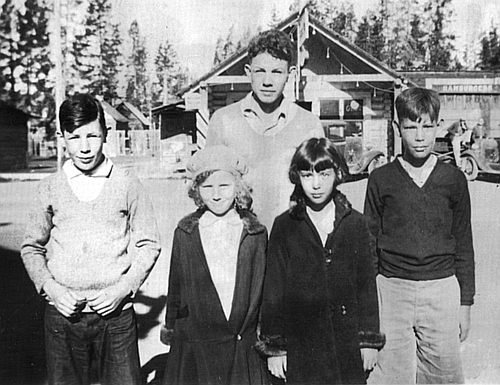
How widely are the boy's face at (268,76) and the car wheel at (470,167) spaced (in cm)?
91

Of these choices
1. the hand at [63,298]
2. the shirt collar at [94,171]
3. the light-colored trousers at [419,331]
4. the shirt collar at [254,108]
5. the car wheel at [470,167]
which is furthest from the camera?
the car wheel at [470,167]

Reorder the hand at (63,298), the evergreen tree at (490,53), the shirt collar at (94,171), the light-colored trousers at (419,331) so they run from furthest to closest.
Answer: the evergreen tree at (490,53)
the light-colored trousers at (419,331)
the shirt collar at (94,171)
the hand at (63,298)

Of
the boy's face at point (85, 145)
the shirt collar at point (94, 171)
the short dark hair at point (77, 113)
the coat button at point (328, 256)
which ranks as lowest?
the coat button at point (328, 256)

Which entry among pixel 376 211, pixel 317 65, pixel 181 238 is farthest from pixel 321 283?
pixel 317 65

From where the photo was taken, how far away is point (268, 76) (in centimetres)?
252

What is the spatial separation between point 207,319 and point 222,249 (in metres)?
0.28

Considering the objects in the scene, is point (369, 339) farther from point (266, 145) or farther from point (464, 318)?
point (266, 145)

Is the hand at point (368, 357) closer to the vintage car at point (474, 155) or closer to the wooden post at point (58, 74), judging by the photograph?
the vintage car at point (474, 155)

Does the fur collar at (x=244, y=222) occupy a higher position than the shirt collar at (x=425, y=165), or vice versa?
the shirt collar at (x=425, y=165)

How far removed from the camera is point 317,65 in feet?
8.75

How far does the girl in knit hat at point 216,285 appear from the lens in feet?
7.63

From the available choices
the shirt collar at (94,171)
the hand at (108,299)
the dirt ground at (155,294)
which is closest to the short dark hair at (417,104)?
the dirt ground at (155,294)

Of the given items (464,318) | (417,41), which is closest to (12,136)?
(417,41)

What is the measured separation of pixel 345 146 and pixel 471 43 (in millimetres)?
804
